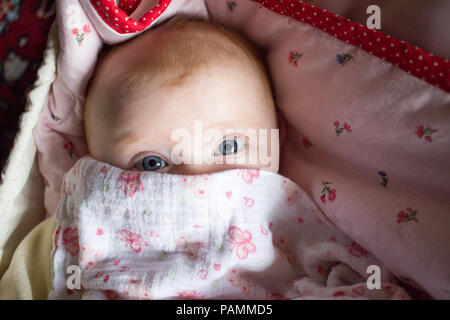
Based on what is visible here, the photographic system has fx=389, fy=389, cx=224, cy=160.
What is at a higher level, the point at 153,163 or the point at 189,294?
the point at 153,163

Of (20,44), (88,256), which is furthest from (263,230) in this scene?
(20,44)

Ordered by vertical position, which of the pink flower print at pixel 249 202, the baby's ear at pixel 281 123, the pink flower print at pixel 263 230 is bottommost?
the pink flower print at pixel 263 230

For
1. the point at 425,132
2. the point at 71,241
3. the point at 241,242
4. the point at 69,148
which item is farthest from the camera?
the point at 69,148

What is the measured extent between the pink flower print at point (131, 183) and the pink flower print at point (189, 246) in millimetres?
142

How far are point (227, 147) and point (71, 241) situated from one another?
0.44m

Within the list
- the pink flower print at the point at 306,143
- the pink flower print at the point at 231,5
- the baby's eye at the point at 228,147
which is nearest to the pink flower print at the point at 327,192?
the pink flower print at the point at 306,143

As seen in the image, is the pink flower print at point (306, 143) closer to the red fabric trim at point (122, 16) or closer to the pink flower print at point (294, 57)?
the pink flower print at point (294, 57)

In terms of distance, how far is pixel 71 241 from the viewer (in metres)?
0.94

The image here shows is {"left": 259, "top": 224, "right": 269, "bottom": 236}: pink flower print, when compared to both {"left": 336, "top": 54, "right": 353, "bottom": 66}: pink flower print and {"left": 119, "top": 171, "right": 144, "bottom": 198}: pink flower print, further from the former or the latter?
{"left": 336, "top": 54, "right": 353, "bottom": 66}: pink flower print

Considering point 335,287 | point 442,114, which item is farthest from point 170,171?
point 442,114

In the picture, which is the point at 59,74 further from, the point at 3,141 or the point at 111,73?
the point at 3,141

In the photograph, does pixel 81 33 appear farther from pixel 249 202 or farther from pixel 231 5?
pixel 249 202

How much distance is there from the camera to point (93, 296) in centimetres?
83

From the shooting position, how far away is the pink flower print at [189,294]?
0.81 meters
